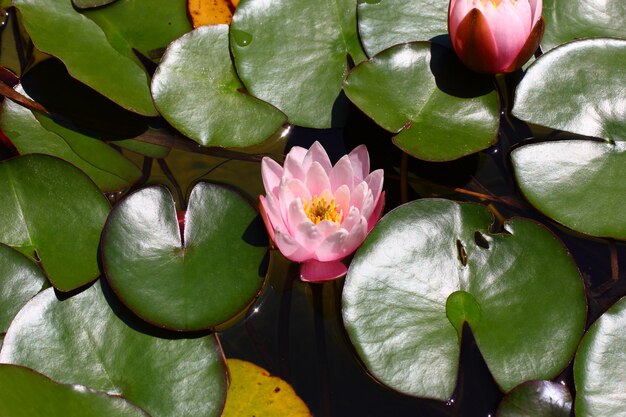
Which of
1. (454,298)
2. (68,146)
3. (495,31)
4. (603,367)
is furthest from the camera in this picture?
(68,146)

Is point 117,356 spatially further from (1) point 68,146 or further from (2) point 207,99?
(2) point 207,99

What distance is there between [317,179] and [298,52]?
0.68 metres

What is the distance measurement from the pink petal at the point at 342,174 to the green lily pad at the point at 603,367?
858 millimetres

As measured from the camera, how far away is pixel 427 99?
2.36 metres

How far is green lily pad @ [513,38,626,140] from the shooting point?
2320mm

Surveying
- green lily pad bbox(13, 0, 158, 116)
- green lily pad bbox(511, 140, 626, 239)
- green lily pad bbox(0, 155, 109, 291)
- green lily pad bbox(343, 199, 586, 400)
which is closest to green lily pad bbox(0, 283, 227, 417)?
green lily pad bbox(0, 155, 109, 291)

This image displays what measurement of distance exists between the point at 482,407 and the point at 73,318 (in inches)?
50.8

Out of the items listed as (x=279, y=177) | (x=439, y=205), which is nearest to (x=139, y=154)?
(x=279, y=177)

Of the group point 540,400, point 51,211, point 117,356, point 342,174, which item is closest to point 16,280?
point 51,211

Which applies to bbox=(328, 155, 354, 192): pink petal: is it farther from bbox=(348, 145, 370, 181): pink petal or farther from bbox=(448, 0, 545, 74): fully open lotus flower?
bbox=(448, 0, 545, 74): fully open lotus flower

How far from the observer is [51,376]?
6.30ft

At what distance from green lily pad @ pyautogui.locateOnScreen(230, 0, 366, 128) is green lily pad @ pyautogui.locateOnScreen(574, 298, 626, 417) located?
1169 mm

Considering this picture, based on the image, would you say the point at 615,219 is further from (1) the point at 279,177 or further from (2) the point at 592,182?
(1) the point at 279,177

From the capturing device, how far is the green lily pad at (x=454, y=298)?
194 cm
